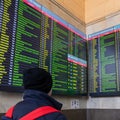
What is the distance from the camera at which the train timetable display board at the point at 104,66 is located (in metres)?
1.99

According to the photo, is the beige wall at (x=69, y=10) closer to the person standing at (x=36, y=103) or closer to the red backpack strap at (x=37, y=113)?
the person standing at (x=36, y=103)

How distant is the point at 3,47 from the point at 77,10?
1.23 m

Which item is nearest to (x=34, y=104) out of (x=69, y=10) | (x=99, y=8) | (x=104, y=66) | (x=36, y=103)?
(x=36, y=103)

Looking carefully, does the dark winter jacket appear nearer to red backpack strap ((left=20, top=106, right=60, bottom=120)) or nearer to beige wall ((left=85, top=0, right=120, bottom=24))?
red backpack strap ((left=20, top=106, right=60, bottom=120))

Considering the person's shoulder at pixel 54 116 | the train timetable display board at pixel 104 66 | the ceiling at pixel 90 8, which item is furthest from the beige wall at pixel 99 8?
the person's shoulder at pixel 54 116

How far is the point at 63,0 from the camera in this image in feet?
6.95

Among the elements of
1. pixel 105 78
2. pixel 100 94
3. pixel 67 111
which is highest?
pixel 105 78

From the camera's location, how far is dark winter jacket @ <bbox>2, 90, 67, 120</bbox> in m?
0.76

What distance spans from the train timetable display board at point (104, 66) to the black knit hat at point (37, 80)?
1.23 meters

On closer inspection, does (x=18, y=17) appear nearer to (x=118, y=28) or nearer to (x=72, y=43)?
(x=72, y=43)

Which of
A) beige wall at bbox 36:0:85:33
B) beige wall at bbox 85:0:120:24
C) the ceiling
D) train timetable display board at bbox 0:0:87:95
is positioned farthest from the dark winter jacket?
beige wall at bbox 85:0:120:24

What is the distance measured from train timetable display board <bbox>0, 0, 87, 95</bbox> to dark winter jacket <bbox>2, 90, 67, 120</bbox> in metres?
0.51

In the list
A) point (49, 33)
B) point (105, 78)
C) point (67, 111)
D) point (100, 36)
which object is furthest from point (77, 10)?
point (67, 111)

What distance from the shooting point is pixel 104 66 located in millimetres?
2084
